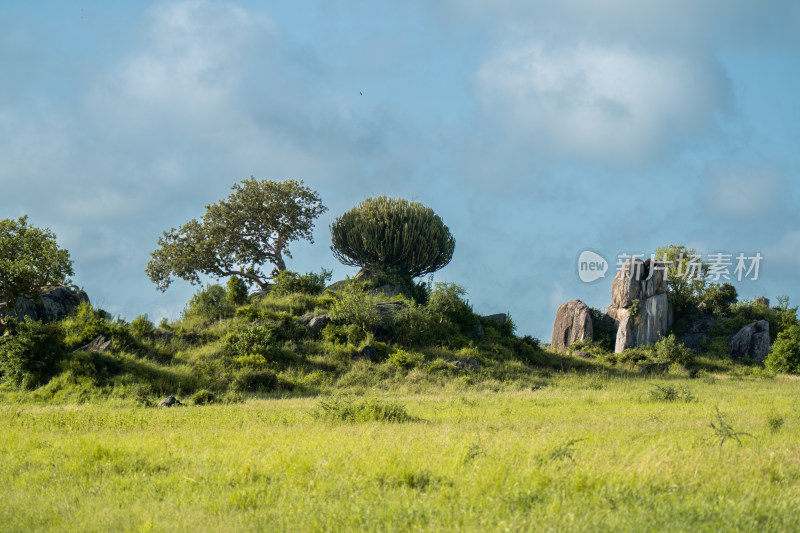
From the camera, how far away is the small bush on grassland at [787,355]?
115 ft

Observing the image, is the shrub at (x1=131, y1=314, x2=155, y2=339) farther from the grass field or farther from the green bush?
the grass field

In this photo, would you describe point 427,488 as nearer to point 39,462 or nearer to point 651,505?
point 651,505

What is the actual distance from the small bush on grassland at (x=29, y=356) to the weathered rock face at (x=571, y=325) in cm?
3299

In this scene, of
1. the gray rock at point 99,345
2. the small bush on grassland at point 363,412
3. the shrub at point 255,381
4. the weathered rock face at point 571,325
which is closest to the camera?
the small bush on grassland at point 363,412

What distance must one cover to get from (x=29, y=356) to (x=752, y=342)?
44.8 meters

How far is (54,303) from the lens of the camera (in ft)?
114

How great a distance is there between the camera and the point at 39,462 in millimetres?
9914

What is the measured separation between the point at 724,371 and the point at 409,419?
102 ft

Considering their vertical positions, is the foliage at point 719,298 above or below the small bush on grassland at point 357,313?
above

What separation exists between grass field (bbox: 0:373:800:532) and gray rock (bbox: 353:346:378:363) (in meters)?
15.7

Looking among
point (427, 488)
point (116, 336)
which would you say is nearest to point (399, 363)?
point (116, 336)

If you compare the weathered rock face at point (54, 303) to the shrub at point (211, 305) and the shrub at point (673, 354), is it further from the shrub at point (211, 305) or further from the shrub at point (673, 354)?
the shrub at point (673, 354)

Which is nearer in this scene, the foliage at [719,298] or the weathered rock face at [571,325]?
the weathered rock face at [571,325]

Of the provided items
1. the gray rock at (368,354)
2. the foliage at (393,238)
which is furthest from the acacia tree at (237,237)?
the gray rock at (368,354)
